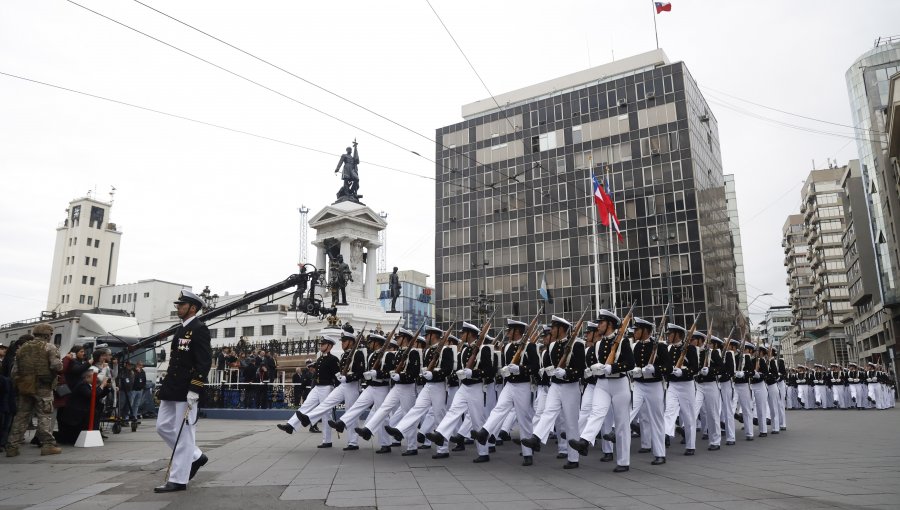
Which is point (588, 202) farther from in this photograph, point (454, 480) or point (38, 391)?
point (454, 480)

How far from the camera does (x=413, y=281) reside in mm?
113688

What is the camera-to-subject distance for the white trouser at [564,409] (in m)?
9.34

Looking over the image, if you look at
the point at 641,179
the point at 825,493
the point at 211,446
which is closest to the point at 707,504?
the point at 825,493

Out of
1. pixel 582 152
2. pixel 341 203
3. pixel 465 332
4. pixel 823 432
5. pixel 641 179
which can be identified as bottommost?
pixel 823 432

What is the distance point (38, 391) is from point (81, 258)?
309 feet

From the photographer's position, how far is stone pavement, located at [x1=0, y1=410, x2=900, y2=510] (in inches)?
252

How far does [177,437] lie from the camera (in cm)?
747

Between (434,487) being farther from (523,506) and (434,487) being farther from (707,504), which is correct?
(707,504)

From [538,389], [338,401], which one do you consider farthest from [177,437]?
[538,389]

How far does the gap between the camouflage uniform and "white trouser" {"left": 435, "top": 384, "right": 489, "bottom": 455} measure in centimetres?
715

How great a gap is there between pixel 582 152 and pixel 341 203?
32.9m

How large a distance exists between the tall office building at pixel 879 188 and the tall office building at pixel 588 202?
12889 mm

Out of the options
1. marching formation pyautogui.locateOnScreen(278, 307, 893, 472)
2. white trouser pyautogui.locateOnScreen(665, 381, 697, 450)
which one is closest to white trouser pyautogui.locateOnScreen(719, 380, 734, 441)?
marching formation pyautogui.locateOnScreen(278, 307, 893, 472)

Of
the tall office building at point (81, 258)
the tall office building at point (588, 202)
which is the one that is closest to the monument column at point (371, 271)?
the tall office building at point (588, 202)
